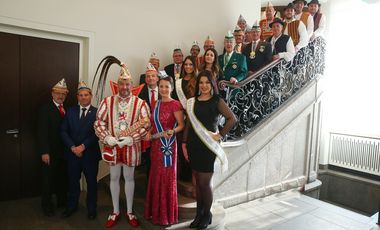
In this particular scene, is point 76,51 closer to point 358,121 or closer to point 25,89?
point 25,89

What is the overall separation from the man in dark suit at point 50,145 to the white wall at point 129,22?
803 mm

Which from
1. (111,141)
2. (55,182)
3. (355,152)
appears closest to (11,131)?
(55,182)

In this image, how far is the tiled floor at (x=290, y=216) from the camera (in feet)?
10.7

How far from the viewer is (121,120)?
2572 mm

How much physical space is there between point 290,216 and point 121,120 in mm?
2664

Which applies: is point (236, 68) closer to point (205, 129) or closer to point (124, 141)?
point (205, 129)

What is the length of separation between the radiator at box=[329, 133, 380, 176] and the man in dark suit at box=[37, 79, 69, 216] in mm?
6024

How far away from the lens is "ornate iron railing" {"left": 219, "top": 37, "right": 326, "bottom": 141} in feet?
11.5

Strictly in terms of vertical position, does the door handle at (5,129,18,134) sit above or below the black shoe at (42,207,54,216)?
above

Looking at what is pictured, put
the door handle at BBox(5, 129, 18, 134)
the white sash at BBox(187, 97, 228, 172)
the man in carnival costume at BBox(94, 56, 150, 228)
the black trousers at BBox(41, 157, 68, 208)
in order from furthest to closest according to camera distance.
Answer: the door handle at BBox(5, 129, 18, 134), the black trousers at BBox(41, 157, 68, 208), the man in carnival costume at BBox(94, 56, 150, 228), the white sash at BBox(187, 97, 228, 172)

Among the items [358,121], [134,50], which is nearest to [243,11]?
[134,50]

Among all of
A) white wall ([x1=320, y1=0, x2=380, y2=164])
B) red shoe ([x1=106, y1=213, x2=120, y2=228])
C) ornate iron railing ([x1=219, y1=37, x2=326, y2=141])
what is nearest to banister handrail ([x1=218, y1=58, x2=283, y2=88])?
ornate iron railing ([x1=219, y1=37, x2=326, y2=141])

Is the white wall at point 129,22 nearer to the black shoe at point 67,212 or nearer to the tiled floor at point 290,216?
the black shoe at point 67,212

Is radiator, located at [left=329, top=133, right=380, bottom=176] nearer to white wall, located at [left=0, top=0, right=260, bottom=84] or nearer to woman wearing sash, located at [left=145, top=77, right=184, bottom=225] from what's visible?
white wall, located at [left=0, top=0, right=260, bottom=84]
